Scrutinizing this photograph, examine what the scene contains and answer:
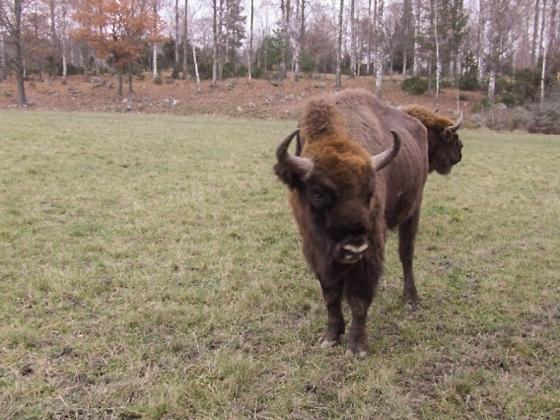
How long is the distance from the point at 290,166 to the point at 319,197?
0.98ft

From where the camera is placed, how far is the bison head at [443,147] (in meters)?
6.66

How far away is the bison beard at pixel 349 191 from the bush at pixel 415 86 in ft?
97.6

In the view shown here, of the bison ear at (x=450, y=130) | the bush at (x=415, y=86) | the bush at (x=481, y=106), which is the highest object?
the bush at (x=415, y=86)

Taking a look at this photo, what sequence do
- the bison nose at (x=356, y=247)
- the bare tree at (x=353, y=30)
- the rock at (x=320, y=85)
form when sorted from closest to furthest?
the bison nose at (x=356, y=247), the bare tree at (x=353, y=30), the rock at (x=320, y=85)

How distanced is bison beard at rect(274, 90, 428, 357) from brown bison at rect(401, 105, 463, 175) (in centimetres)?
159

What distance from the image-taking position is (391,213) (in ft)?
15.4

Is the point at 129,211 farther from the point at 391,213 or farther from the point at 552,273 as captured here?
the point at 552,273

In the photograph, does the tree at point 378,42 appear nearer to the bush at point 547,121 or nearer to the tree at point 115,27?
the bush at point 547,121

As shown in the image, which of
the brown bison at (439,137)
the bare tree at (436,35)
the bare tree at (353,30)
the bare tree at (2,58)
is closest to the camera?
the brown bison at (439,137)

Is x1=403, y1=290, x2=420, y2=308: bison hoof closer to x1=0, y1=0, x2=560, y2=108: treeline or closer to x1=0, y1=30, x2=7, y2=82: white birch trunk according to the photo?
x1=0, y1=0, x2=560, y2=108: treeline

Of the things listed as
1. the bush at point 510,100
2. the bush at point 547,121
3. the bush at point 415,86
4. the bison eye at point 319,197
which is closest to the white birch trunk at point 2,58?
the bush at point 415,86

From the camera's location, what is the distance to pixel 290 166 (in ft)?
11.4

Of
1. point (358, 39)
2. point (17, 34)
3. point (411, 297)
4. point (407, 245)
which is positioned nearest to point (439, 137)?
point (407, 245)

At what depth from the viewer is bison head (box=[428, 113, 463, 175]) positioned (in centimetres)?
666
